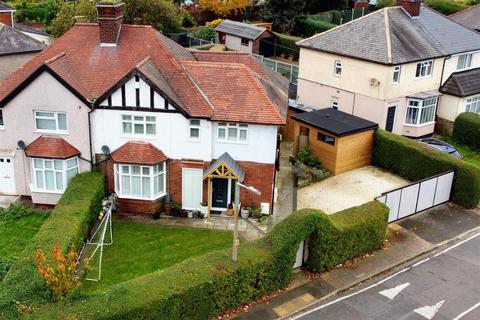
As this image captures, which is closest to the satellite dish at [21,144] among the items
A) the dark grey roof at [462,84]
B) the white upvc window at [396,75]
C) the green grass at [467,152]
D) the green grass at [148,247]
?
the green grass at [148,247]

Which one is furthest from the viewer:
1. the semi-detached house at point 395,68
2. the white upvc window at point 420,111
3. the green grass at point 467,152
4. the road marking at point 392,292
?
the white upvc window at point 420,111

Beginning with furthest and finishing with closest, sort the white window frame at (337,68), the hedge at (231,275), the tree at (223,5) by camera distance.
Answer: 1. the tree at (223,5)
2. the white window frame at (337,68)
3. the hedge at (231,275)

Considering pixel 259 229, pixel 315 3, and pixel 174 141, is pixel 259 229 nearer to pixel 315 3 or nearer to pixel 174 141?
pixel 174 141

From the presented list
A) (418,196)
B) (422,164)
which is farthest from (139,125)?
(422,164)

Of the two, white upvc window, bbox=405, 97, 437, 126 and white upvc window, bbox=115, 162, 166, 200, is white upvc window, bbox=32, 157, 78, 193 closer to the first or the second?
white upvc window, bbox=115, 162, 166, 200

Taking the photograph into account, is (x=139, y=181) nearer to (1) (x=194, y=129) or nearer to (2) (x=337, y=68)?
(1) (x=194, y=129)

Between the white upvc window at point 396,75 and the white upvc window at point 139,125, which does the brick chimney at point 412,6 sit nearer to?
the white upvc window at point 396,75

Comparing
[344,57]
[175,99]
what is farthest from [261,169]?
[344,57]
